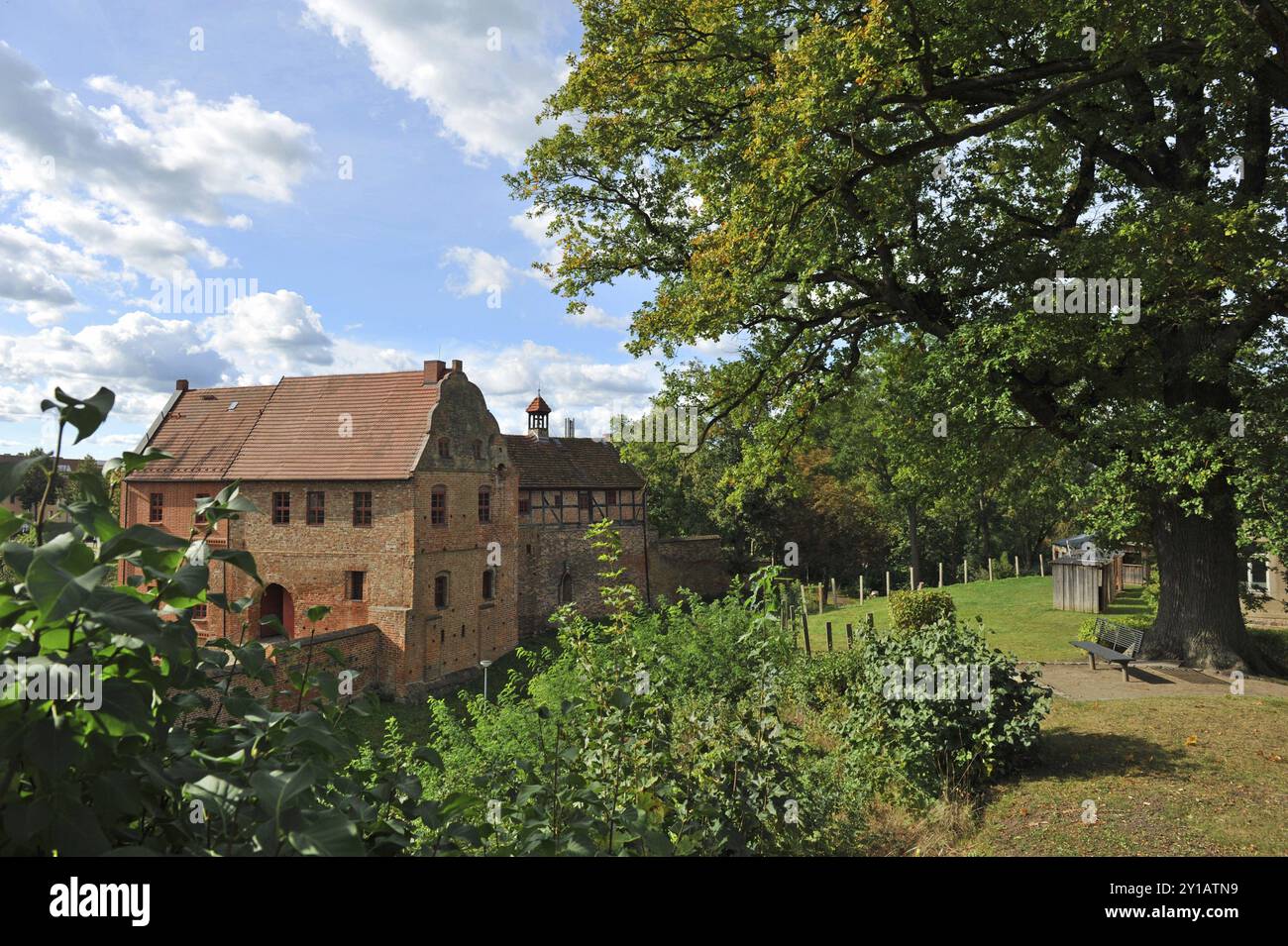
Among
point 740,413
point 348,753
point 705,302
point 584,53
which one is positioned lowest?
point 348,753

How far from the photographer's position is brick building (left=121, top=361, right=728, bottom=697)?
94.1 feet

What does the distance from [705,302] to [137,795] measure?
1452 centimetres

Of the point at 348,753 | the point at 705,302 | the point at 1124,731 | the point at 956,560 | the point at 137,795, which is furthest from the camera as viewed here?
the point at 956,560

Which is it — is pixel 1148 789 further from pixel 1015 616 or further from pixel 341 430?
pixel 341 430

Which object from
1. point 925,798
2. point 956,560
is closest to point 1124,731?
point 925,798

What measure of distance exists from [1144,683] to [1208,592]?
2898 millimetres

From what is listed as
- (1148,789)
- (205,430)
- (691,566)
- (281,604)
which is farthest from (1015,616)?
(205,430)

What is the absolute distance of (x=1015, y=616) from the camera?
26.0 metres

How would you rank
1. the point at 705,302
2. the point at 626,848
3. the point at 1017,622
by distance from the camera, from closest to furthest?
the point at 626,848, the point at 705,302, the point at 1017,622

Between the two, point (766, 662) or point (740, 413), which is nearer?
point (766, 662)

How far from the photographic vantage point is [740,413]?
18.8 m

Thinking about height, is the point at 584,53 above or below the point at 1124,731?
above

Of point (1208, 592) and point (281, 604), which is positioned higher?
point (1208, 592)

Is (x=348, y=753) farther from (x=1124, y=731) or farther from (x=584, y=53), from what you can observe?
(x=584, y=53)
